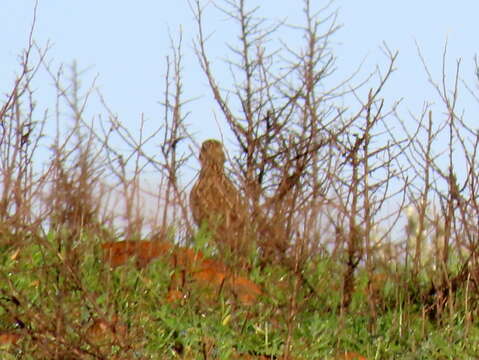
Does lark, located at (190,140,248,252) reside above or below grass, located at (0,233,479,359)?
above

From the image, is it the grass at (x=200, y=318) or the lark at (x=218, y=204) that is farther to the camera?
the lark at (x=218, y=204)

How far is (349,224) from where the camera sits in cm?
696

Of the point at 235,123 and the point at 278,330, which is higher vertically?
the point at 235,123

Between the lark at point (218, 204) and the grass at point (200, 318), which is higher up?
the lark at point (218, 204)

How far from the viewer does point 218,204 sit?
9555 millimetres

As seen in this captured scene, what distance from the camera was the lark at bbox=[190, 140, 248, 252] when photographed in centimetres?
723

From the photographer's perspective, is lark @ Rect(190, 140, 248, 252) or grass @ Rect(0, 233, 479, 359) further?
lark @ Rect(190, 140, 248, 252)

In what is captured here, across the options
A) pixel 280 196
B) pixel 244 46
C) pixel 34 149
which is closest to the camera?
pixel 34 149

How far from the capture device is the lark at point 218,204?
7234 millimetres

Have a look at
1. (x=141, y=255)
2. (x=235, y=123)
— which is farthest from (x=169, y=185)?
(x=235, y=123)

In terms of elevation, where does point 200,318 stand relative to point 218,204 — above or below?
below

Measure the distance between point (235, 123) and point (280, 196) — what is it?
77.0 inches

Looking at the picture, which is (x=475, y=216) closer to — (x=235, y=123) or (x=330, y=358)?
(x=330, y=358)

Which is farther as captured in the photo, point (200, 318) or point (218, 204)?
point (218, 204)
